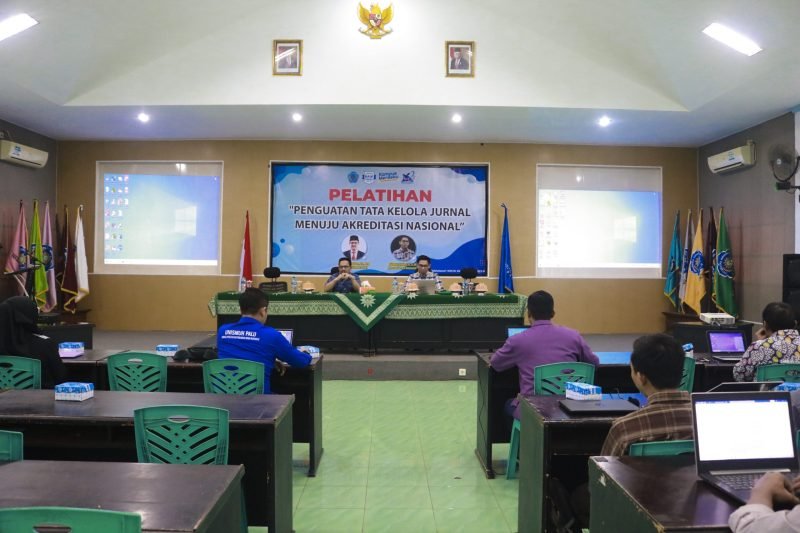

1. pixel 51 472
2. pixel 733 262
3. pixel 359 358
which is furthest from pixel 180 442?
pixel 733 262

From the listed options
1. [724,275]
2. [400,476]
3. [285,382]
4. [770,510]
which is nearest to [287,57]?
[285,382]

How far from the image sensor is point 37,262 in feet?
25.9

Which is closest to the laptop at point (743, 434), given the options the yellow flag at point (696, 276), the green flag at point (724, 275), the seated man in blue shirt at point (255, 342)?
the seated man in blue shirt at point (255, 342)

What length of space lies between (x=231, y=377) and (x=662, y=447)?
2.19 meters

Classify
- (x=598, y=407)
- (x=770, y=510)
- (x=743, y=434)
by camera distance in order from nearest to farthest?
(x=770, y=510) < (x=743, y=434) < (x=598, y=407)

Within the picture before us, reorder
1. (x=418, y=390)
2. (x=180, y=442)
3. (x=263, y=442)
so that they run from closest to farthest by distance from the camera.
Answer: (x=180, y=442) < (x=263, y=442) < (x=418, y=390)

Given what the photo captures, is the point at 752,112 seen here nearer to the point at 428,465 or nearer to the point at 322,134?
the point at 322,134

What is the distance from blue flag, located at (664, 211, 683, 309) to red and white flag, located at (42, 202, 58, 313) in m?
8.99

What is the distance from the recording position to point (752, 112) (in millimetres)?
7035

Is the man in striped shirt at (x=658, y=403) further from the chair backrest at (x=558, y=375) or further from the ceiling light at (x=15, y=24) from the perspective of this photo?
the ceiling light at (x=15, y=24)

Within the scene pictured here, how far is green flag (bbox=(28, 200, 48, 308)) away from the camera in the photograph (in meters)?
7.82

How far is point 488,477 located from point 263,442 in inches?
62.0

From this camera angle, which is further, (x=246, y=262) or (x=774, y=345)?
(x=246, y=262)

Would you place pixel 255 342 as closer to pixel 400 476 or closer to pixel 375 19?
pixel 400 476
